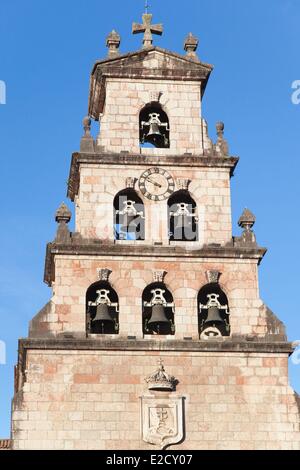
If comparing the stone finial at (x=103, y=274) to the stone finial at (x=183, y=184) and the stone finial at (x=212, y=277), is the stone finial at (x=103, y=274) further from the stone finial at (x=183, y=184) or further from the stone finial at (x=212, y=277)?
the stone finial at (x=183, y=184)

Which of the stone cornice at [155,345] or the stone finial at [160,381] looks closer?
the stone finial at [160,381]

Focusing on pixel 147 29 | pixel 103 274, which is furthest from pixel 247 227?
pixel 147 29

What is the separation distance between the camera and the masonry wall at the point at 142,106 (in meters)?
38.2

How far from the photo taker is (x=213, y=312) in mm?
36281

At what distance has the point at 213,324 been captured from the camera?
36.3 m

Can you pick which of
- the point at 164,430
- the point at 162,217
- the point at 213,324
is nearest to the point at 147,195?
the point at 162,217

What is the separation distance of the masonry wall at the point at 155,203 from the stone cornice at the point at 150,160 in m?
0.11

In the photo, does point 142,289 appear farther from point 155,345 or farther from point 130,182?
point 130,182

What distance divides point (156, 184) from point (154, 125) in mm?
1901

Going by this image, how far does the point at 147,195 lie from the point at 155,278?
2423mm

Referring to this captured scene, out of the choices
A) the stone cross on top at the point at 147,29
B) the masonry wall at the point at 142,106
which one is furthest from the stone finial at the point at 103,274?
the stone cross on top at the point at 147,29

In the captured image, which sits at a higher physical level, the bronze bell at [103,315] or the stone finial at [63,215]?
the stone finial at [63,215]

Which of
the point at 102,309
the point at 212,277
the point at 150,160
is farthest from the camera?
the point at 150,160
